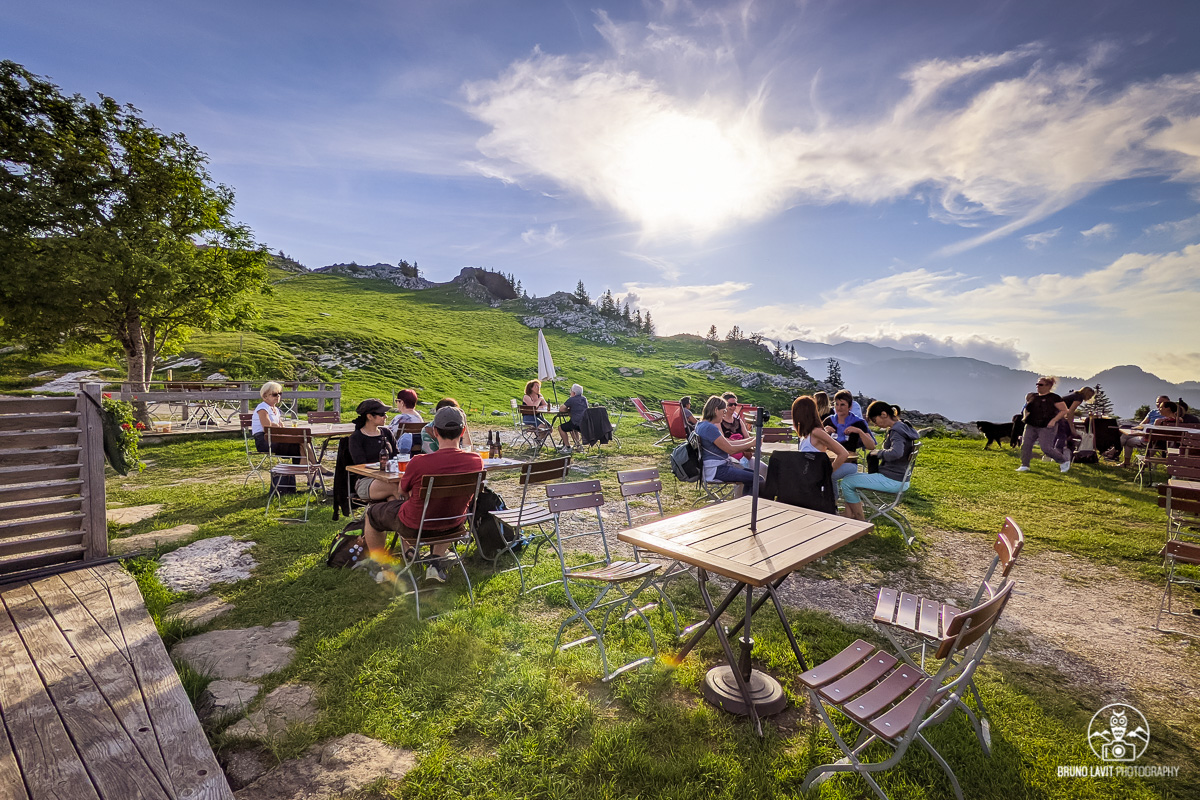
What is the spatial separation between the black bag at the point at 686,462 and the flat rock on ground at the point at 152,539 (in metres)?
6.35

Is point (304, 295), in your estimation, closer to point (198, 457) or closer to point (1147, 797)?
point (198, 457)

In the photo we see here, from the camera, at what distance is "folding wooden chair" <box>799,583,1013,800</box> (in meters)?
2.11

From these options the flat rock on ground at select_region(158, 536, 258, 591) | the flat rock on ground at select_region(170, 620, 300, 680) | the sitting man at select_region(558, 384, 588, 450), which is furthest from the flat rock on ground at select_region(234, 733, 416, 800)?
the sitting man at select_region(558, 384, 588, 450)

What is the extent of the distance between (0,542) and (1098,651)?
9325mm

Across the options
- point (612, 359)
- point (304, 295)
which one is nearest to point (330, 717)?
point (612, 359)

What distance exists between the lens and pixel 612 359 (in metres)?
49.5

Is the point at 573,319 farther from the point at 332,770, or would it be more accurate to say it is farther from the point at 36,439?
the point at 332,770

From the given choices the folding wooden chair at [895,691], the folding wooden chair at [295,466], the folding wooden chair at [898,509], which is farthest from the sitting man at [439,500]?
the folding wooden chair at [898,509]

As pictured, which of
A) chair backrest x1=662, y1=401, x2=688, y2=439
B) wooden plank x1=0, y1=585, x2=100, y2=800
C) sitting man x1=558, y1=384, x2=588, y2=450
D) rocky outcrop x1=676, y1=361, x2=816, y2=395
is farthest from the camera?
rocky outcrop x1=676, y1=361, x2=816, y2=395

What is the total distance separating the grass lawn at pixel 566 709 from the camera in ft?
8.18

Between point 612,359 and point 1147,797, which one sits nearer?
point 1147,797

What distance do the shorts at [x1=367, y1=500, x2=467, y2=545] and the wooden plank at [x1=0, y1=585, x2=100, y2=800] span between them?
2.22 m

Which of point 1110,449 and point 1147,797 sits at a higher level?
point 1110,449

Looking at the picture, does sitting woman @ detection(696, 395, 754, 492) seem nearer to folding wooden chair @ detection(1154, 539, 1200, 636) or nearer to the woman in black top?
folding wooden chair @ detection(1154, 539, 1200, 636)
